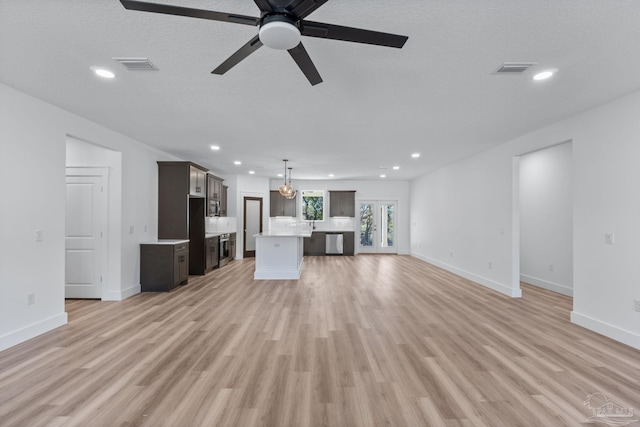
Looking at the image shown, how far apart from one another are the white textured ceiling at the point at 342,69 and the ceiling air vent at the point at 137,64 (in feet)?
0.23

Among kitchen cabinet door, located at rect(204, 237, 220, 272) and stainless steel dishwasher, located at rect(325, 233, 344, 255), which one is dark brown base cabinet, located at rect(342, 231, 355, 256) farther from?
kitchen cabinet door, located at rect(204, 237, 220, 272)

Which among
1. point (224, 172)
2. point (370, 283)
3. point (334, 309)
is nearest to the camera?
point (334, 309)

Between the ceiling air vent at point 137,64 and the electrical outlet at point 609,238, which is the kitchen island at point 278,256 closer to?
the ceiling air vent at point 137,64

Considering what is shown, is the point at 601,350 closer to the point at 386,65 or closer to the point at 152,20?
the point at 386,65

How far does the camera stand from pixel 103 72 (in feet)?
9.18

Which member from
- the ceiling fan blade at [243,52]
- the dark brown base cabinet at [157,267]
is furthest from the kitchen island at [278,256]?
the ceiling fan blade at [243,52]

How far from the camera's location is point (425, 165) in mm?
7730

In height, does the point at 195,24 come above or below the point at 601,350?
above

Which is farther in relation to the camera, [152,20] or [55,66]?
[55,66]

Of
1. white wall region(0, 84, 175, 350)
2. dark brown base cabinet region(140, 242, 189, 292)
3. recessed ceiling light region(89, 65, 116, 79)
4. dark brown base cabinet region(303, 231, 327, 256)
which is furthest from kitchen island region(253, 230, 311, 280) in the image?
recessed ceiling light region(89, 65, 116, 79)

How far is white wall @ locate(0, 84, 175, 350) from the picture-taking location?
123 inches

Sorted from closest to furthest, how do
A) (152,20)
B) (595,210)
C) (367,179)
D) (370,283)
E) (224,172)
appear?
(152,20) → (595,210) → (370,283) → (224,172) → (367,179)

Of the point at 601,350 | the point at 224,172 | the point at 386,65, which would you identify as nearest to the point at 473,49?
the point at 386,65

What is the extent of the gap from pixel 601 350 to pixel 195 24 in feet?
15.5
